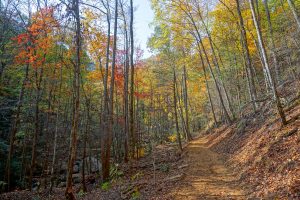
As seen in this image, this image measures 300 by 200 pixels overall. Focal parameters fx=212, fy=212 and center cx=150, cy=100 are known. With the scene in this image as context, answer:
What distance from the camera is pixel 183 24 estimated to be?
19172 millimetres

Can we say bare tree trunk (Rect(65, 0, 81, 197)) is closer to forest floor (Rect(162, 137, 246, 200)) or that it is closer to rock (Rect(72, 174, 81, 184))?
forest floor (Rect(162, 137, 246, 200))

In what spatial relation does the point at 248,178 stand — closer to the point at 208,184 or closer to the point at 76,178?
the point at 208,184

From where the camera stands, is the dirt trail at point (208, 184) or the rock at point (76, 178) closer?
the dirt trail at point (208, 184)

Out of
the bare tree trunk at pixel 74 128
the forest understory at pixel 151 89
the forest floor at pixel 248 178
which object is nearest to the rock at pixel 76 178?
the forest understory at pixel 151 89

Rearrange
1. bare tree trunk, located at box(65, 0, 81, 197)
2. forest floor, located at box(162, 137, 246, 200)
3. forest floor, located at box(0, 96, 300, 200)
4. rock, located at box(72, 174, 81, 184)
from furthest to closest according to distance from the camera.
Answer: rock, located at box(72, 174, 81, 184) < bare tree trunk, located at box(65, 0, 81, 197) < forest floor, located at box(162, 137, 246, 200) < forest floor, located at box(0, 96, 300, 200)

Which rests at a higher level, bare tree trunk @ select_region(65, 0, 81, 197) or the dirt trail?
bare tree trunk @ select_region(65, 0, 81, 197)

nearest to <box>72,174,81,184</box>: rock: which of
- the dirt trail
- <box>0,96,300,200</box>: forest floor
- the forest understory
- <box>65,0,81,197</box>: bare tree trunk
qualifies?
the forest understory

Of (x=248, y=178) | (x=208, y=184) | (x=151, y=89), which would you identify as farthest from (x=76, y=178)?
(x=248, y=178)

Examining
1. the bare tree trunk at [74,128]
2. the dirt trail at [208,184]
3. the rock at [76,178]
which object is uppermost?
the bare tree trunk at [74,128]

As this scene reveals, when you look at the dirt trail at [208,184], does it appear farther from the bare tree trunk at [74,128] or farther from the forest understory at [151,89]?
the bare tree trunk at [74,128]

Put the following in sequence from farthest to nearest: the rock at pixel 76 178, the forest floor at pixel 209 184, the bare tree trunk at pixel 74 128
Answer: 1. the rock at pixel 76 178
2. the bare tree trunk at pixel 74 128
3. the forest floor at pixel 209 184

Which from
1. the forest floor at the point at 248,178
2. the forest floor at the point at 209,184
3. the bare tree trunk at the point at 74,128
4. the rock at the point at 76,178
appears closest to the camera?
the forest floor at the point at 248,178

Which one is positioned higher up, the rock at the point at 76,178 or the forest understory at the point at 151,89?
the forest understory at the point at 151,89

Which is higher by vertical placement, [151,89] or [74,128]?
[151,89]
